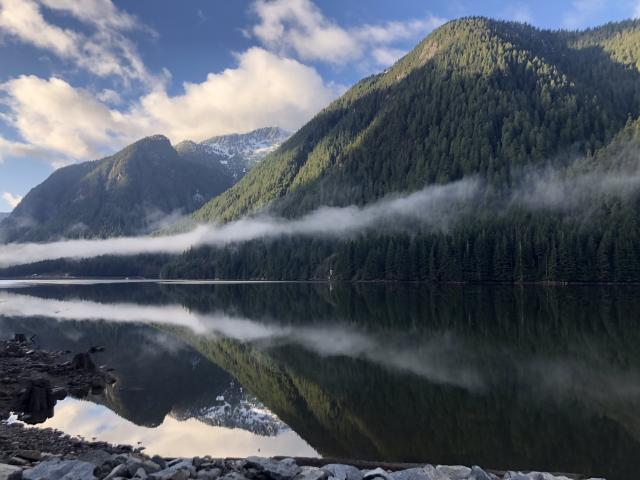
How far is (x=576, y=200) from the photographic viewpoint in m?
144

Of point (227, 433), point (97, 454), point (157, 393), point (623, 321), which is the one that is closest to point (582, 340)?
point (623, 321)

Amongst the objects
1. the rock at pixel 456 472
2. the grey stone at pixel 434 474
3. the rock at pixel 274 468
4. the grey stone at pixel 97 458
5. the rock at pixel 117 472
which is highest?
the rock at pixel 117 472

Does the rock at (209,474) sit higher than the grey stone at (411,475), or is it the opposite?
the rock at (209,474)

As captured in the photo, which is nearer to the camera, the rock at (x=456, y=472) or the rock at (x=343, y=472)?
the rock at (x=343, y=472)

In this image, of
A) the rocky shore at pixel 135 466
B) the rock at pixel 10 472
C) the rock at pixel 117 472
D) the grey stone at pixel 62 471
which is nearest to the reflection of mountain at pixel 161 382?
the rocky shore at pixel 135 466

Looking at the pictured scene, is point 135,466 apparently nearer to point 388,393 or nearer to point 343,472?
point 343,472

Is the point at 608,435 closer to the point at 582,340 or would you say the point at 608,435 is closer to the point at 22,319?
the point at 582,340

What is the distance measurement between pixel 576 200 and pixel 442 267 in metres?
46.7

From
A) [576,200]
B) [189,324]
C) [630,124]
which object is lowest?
[189,324]

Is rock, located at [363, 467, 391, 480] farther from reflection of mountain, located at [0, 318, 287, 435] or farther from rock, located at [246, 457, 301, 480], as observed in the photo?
reflection of mountain, located at [0, 318, 287, 435]

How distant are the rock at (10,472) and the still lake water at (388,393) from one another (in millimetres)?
6830

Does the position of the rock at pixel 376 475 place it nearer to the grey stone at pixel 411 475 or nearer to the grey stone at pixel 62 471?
the grey stone at pixel 411 475

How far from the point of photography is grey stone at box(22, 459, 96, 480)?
11797mm

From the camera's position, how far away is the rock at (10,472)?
Result: 38.7 feet
